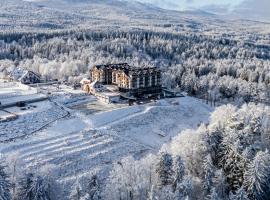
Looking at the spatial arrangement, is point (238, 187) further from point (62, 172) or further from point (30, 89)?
point (30, 89)

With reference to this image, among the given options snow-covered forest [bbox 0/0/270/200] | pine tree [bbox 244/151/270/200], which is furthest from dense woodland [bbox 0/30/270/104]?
pine tree [bbox 244/151/270/200]

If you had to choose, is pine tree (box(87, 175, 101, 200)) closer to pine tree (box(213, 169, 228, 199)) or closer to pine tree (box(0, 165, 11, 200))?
pine tree (box(0, 165, 11, 200))

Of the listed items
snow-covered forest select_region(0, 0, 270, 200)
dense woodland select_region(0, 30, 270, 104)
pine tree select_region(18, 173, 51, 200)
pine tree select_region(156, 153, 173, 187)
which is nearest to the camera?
pine tree select_region(18, 173, 51, 200)

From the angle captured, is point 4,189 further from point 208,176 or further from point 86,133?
point 86,133

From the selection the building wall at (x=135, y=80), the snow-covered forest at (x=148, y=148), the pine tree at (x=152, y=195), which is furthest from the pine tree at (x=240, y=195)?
the building wall at (x=135, y=80)

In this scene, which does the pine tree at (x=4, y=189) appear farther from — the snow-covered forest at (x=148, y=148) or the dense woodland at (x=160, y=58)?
the dense woodland at (x=160, y=58)

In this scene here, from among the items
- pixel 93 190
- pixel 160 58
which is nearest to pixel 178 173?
pixel 93 190
